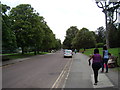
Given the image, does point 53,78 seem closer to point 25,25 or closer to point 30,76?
point 30,76

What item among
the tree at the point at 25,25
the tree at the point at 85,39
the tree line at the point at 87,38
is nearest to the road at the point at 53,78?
the tree at the point at 25,25

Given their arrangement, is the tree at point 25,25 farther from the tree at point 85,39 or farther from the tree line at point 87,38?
the tree at point 85,39

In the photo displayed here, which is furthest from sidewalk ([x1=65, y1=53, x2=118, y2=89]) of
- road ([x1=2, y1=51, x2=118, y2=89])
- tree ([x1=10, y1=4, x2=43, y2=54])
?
tree ([x1=10, y1=4, x2=43, y2=54])

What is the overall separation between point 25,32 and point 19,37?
5.37ft

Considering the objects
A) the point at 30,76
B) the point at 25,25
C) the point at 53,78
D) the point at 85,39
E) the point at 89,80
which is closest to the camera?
the point at 89,80

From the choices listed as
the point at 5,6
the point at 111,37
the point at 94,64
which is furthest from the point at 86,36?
the point at 94,64

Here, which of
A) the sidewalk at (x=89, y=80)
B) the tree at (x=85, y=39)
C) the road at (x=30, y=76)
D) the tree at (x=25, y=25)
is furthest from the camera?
the tree at (x=85, y=39)

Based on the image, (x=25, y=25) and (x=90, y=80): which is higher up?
(x=25, y=25)

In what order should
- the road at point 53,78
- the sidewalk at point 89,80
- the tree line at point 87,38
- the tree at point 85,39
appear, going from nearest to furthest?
the sidewalk at point 89,80
the road at point 53,78
the tree line at point 87,38
the tree at point 85,39

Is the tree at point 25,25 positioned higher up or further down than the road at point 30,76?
higher up

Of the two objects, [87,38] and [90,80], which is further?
[87,38]

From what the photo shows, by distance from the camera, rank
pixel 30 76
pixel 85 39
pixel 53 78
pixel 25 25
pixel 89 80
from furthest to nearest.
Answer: pixel 85 39 < pixel 25 25 < pixel 30 76 < pixel 53 78 < pixel 89 80

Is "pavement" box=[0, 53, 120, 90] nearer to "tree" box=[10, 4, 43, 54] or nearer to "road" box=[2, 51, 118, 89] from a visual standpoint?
"road" box=[2, 51, 118, 89]

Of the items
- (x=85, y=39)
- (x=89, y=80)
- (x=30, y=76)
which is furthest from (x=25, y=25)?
(x=85, y=39)
